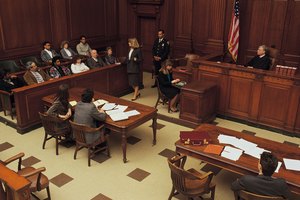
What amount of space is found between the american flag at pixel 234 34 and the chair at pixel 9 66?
5.54 m

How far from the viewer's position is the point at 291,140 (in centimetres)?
610

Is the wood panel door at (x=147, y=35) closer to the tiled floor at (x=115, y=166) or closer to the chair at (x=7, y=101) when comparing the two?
the tiled floor at (x=115, y=166)

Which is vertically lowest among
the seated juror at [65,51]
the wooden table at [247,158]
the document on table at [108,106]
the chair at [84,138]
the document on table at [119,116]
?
the chair at [84,138]

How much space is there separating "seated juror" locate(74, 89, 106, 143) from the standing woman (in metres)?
2.98

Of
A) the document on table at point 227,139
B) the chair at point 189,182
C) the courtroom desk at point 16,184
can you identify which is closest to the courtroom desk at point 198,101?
the document on table at point 227,139

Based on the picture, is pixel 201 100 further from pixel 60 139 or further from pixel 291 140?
pixel 60 139

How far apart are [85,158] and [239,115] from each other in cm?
342

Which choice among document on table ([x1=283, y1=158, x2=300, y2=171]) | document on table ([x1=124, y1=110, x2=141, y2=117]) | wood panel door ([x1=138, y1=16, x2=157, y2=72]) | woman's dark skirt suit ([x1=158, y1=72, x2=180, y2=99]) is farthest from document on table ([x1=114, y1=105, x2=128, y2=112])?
wood panel door ([x1=138, y1=16, x2=157, y2=72])

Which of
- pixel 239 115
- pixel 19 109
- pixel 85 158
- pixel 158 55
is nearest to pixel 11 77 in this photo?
pixel 19 109

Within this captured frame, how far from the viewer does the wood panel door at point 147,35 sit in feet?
34.3

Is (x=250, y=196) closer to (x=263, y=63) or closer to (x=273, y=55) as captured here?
(x=263, y=63)

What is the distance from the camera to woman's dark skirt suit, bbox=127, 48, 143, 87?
7.79m

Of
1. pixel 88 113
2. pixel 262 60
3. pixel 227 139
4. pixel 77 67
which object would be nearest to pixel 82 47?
pixel 77 67

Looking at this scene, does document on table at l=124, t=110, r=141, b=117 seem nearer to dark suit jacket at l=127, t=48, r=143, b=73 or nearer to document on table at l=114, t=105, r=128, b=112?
document on table at l=114, t=105, r=128, b=112
